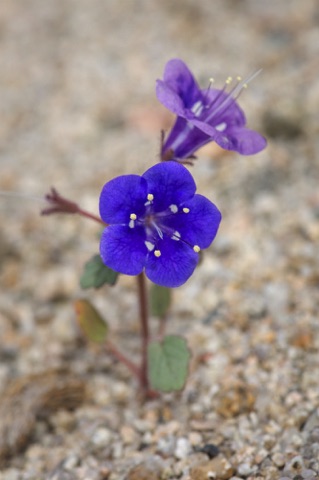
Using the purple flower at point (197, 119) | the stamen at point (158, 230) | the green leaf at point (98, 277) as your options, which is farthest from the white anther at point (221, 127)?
the green leaf at point (98, 277)

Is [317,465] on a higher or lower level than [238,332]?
lower

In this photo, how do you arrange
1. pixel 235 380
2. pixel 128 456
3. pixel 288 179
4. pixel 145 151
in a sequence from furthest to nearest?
1. pixel 145 151
2. pixel 288 179
3. pixel 235 380
4. pixel 128 456

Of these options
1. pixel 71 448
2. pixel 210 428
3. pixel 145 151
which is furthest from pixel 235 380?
pixel 145 151

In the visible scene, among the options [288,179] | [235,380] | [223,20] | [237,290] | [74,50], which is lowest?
[235,380]

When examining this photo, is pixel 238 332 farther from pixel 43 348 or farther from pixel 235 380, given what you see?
pixel 43 348

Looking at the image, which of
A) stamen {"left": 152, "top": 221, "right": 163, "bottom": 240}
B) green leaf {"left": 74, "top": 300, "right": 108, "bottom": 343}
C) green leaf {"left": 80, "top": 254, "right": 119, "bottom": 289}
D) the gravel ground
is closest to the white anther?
stamen {"left": 152, "top": 221, "right": 163, "bottom": 240}

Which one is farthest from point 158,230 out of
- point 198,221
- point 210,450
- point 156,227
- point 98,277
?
point 210,450

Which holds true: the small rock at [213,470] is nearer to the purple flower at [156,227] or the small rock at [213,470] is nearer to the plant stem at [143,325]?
the plant stem at [143,325]
